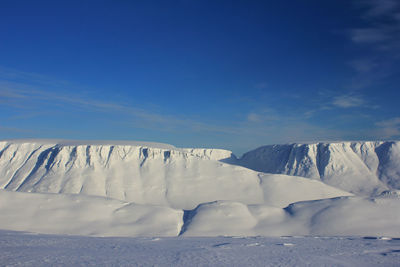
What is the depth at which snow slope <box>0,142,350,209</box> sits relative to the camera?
192 feet

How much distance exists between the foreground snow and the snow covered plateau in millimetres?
236

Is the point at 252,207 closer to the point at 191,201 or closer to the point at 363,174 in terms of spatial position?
the point at 191,201

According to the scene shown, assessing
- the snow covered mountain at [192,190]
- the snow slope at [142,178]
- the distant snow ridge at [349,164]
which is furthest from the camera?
the distant snow ridge at [349,164]

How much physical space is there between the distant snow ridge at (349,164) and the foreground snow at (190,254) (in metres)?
64.6

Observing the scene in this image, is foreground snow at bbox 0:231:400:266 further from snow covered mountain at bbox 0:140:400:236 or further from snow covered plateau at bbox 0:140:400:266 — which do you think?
snow covered mountain at bbox 0:140:400:236

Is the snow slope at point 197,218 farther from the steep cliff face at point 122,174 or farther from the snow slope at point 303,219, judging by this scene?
the steep cliff face at point 122,174

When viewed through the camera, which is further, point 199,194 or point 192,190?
point 192,190

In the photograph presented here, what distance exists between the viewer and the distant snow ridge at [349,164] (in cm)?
7507

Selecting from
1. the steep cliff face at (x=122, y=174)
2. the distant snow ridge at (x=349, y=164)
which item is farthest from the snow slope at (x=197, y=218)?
the distant snow ridge at (x=349, y=164)

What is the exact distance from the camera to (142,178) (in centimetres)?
6462

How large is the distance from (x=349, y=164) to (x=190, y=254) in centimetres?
7843

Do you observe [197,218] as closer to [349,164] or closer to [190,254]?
[190,254]

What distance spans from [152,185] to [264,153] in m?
51.0

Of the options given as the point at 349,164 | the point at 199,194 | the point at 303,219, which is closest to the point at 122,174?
the point at 199,194
